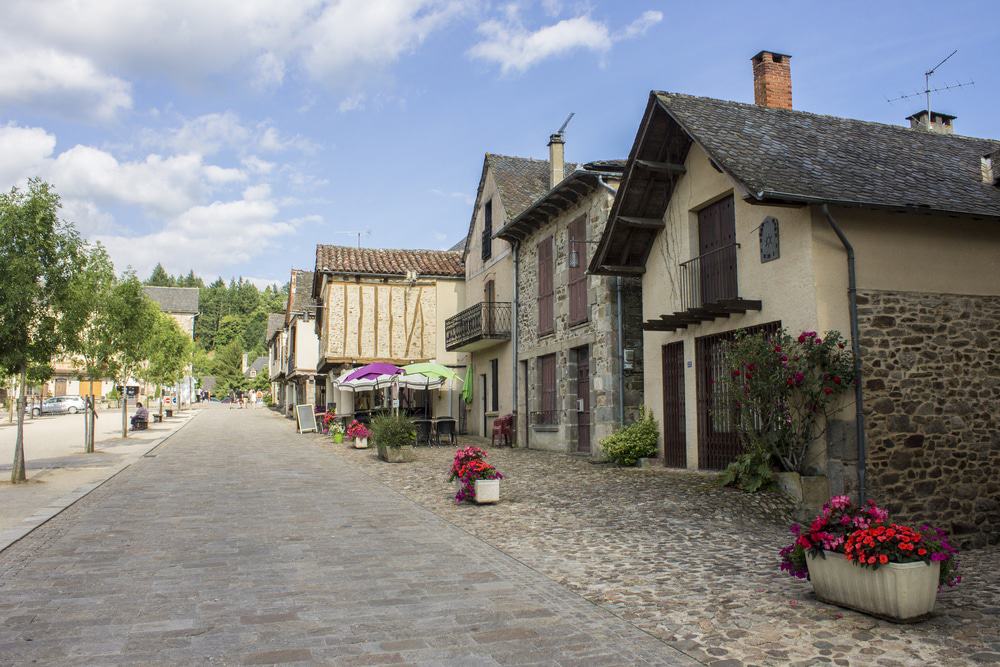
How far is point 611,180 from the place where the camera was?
1595cm

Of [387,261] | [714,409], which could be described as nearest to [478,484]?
[714,409]

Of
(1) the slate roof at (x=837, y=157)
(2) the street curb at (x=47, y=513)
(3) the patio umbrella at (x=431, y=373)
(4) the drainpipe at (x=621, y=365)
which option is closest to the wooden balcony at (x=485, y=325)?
(3) the patio umbrella at (x=431, y=373)

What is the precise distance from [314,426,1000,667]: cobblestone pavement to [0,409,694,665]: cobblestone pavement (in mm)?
396

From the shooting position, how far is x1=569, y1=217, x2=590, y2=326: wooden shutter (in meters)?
16.9

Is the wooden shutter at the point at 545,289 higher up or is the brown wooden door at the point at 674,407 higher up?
the wooden shutter at the point at 545,289

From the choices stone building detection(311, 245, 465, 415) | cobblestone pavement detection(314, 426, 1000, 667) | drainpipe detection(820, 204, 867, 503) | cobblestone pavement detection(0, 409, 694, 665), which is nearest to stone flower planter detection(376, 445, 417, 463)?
cobblestone pavement detection(314, 426, 1000, 667)

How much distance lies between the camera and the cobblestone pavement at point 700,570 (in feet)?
14.8

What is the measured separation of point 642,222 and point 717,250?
1949mm

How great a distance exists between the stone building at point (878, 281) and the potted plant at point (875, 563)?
4.01 metres

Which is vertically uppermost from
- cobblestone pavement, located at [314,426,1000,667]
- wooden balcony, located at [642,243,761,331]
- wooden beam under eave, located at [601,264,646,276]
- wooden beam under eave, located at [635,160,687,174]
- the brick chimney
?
the brick chimney

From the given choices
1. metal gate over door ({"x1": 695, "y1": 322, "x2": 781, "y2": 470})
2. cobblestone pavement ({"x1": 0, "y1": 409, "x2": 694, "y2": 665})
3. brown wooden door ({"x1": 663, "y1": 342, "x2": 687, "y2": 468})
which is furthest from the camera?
brown wooden door ({"x1": 663, "y1": 342, "x2": 687, "y2": 468})

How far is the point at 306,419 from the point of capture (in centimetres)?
2916

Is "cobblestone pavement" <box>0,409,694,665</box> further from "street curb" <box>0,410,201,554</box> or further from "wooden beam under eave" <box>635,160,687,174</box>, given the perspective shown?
"wooden beam under eave" <box>635,160,687,174</box>

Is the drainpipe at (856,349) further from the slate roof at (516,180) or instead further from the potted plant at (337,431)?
the potted plant at (337,431)
